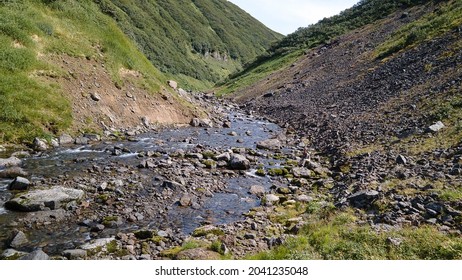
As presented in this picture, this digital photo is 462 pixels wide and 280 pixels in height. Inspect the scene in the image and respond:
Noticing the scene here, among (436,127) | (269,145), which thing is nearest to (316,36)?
(269,145)

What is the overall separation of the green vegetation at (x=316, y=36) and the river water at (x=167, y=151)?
5048cm

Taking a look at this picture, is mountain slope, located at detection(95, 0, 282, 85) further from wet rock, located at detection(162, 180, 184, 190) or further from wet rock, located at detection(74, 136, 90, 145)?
wet rock, located at detection(162, 180, 184, 190)

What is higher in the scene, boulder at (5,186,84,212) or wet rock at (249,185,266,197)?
boulder at (5,186,84,212)

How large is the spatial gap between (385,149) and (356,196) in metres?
7.88

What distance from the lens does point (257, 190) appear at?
19.0 metres

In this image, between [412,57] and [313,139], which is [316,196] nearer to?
[313,139]

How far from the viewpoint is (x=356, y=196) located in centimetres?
1513

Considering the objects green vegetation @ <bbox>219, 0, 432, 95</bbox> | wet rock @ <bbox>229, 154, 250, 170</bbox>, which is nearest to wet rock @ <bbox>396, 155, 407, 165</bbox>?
wet rock @ <bbox>229, 154, 250, 170</bbox>

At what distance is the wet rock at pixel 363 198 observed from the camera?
47.4ft

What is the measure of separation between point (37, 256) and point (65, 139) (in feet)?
47.8

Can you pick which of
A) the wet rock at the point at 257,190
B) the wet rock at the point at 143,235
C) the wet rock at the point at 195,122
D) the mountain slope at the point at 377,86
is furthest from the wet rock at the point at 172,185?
the wet rock at the point at 195,122

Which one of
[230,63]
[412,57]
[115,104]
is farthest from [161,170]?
[230,63]

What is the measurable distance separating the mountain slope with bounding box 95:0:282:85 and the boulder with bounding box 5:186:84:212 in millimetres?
83981

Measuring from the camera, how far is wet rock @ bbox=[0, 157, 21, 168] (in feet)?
59.9
